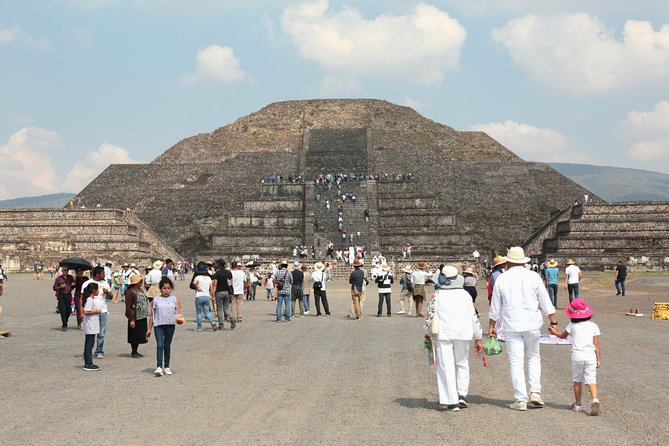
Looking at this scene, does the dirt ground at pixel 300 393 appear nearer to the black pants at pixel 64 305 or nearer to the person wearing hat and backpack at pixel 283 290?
the black pants at pixel 64 305

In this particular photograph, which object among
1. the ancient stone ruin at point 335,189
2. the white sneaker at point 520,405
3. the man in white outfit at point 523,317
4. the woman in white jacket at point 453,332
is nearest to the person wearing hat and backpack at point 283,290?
the woman in white jacket at point 453,332

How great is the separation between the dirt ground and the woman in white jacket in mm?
375

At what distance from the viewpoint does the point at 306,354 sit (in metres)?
14.2

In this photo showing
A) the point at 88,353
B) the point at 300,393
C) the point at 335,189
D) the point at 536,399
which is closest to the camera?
the point at 536,399

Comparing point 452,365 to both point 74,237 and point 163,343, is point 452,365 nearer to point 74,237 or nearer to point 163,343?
point 163,343

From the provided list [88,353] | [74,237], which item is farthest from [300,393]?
[74,237]

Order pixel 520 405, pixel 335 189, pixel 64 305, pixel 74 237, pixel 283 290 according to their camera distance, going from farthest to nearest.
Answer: pixel 335 189
pixel 74 237
pixel 283 290
pixel 64 305
pixel 520 405

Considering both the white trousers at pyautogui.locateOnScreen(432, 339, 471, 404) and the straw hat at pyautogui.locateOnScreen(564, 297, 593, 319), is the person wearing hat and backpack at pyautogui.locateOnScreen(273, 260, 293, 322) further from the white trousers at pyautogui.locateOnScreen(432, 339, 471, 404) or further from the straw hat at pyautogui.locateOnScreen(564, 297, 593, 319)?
the straw hat at pyautogui.locateOnScreen(564, 297, 593, 319)

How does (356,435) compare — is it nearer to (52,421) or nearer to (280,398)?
(280,398)

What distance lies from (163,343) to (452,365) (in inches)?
188

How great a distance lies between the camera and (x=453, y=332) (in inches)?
375

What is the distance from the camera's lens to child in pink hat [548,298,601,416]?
30.5ft

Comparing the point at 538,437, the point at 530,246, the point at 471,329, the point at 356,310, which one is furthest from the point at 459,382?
the point at 530,246

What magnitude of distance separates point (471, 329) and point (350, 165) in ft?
185
